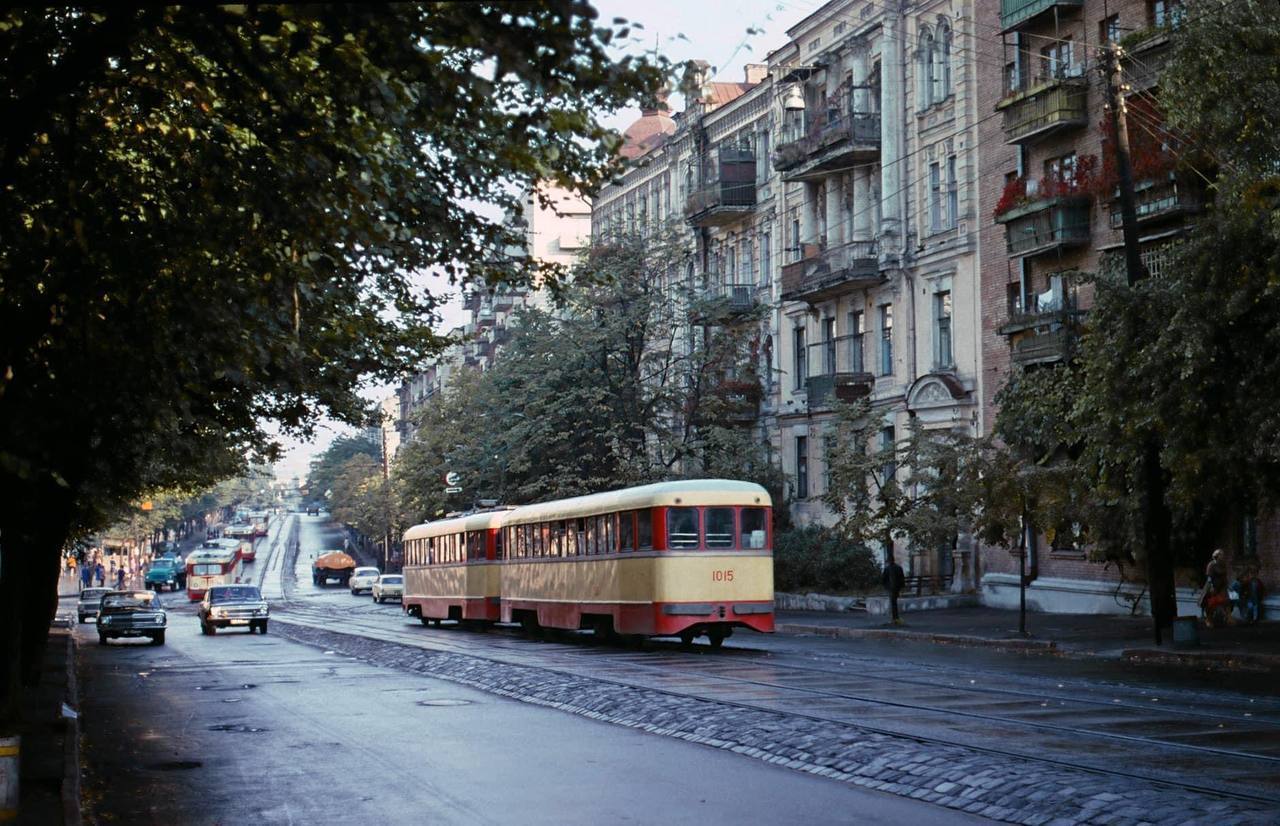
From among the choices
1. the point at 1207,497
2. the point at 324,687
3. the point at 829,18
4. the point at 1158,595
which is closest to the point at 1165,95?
the point at 1207,497

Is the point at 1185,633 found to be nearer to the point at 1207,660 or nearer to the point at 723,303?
the point at 1207,660

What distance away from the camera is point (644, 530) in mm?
31625

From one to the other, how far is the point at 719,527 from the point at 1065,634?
7912 mm

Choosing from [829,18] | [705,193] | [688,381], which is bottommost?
[688,381]

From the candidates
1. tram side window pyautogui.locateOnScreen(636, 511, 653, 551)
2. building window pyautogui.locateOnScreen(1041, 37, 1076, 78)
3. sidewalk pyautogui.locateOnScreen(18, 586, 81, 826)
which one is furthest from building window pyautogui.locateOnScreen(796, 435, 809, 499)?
sidewalk pyautogui.locateOnScreen(18, 586, 81, 826)

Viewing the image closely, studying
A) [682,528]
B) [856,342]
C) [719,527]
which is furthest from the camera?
[856,342]

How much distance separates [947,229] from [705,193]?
15859 millimetres

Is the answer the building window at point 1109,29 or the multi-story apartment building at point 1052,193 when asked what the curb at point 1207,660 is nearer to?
the multi-story apartment building at point 1052,193

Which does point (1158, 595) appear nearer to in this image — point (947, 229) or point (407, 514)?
point (947, 229)

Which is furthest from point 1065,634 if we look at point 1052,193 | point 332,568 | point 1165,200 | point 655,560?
point 332,568

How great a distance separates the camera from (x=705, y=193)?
2447 inches

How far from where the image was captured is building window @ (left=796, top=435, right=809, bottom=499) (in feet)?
187

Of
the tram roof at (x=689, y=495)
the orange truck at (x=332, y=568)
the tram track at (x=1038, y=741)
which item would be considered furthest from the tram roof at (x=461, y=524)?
the orange truck at (x=332, y=568)

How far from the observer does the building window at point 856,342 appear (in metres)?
53.0
